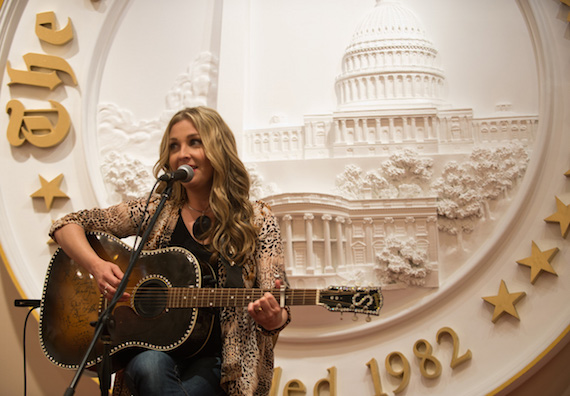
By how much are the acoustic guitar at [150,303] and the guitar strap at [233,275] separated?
0.06m

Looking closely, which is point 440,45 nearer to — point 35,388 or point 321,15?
point 321,15

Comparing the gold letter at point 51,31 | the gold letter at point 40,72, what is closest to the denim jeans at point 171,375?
the gold letter at point 40,72

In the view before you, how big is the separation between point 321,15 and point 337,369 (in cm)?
199

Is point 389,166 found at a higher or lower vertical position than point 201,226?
higher

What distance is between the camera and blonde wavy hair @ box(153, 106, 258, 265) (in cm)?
182

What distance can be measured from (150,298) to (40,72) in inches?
84.6

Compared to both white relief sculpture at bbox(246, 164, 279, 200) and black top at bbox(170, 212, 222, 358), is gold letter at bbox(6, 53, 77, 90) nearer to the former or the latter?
white relief sculpture at bbox(246, 164, 279, 200)

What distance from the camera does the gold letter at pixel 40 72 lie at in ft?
10.6

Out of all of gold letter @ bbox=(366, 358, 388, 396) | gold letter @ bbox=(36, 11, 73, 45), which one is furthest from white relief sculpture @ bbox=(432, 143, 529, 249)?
gold letter @ bbox=(36, 11, 73, 45)

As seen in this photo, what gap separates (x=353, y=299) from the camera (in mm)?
1617

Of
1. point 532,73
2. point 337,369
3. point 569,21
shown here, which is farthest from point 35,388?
point 569,21

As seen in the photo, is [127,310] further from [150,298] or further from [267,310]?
[267,310]

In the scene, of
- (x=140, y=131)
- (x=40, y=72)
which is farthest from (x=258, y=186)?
(x=40, y=72)

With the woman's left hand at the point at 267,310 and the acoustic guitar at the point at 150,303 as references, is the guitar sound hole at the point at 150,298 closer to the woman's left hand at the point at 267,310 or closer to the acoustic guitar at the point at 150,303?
the acoustic guitar at the point at 150,303
